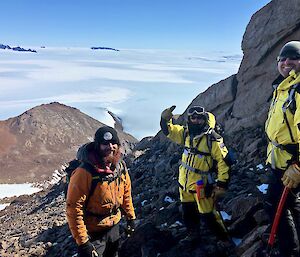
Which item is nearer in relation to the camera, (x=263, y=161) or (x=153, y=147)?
(x=263, y=161)

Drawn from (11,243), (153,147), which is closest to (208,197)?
(11,243)

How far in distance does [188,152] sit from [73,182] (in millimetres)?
2226

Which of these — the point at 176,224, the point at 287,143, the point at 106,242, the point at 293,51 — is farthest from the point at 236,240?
the point at 293,51

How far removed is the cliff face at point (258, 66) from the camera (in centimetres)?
1253

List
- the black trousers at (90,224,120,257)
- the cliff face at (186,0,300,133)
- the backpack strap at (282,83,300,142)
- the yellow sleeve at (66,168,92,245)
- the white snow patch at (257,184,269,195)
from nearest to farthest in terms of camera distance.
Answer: the backpack strap at (282,83,300,142), the yellow sleeve at (66,168,92,245), the black trousers at (90,224,120,257), the white snow patch at (257,184,269,195), the cliff face at (186,0,300,133)

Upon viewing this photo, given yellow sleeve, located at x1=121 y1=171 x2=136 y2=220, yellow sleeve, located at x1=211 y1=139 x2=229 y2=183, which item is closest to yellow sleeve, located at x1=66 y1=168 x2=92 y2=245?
yellow sleeve, located at x1=121 y1=171 x2=136 y2=220

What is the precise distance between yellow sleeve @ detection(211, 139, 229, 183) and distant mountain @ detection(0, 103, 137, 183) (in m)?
A: 47.2

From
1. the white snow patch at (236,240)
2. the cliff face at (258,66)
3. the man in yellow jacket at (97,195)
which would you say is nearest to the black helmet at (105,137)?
the man in yellow jacket at (97,195)

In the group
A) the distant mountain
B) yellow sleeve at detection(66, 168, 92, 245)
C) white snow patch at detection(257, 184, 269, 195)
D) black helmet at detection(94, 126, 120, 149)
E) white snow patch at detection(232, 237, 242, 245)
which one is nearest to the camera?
yellow sleeve at detection(66, 168, 92, 245)

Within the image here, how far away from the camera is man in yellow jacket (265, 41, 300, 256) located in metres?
3.99

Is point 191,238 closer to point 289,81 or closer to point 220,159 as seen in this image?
point 220,159

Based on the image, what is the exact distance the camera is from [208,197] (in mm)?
5773

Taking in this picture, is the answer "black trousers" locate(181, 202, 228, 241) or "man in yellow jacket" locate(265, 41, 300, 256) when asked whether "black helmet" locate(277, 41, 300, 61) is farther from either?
Answer: "black trousers" locate(181, 202, 228, 241)

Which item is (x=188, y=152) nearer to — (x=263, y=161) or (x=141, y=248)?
(x=141, y=248)
